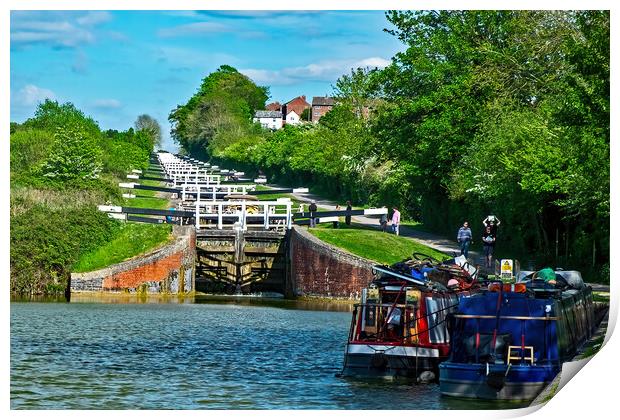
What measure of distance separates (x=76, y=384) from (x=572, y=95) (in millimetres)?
15816

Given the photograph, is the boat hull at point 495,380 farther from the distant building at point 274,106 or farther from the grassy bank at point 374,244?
the distant building at point 274,106

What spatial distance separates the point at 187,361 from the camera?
97.3ft

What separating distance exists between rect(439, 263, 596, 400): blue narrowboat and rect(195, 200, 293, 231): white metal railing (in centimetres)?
2651

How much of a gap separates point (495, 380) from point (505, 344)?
3.95 ft

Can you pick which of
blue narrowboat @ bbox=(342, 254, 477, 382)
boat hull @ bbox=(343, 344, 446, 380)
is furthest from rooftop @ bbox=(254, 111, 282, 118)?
boat hull @ bbox=(343, 344, 446, 380)

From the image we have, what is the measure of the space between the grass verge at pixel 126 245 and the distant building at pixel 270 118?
262ft

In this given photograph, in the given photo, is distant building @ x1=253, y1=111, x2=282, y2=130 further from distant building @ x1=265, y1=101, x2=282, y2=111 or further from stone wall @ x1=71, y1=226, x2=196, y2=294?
stone wall @ x1=71, y1=226, x2=196, y2=294

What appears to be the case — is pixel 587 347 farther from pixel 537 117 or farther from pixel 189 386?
pixel 537 117

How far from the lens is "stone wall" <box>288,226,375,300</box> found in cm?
4569

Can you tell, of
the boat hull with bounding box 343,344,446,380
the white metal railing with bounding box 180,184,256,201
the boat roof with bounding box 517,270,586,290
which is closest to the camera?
the boat hull with bounding box 343,344,446,380

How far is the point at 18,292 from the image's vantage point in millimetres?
45625

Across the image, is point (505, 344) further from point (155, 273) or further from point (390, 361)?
point (155, 273)

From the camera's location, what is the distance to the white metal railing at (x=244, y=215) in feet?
172
